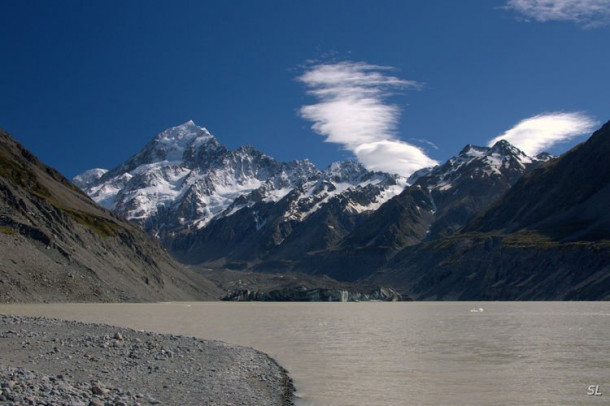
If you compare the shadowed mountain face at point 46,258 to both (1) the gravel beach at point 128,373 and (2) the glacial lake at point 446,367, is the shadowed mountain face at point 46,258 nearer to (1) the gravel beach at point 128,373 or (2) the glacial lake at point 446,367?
(2) the glacial lake at point 446,367

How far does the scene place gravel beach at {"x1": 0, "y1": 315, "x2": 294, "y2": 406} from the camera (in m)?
24.4

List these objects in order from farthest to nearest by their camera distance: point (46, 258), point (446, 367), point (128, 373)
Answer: point (46, 258) < point (446, 367) < point (128, 373)

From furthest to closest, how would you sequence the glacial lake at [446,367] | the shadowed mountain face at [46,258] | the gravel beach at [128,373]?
the shadowed mountain face at [46,258] → the glacial lake at [446,367] → the gravel beach at [128,373]

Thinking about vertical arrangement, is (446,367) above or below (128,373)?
above

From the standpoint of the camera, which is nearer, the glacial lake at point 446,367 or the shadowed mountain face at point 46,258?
the glacial lake at point 446,367

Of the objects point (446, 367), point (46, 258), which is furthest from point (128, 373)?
point (46, 258)

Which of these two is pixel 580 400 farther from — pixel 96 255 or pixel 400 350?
pixel 96 255

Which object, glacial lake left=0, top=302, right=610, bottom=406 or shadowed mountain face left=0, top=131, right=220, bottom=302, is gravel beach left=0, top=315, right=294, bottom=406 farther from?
shadowed mountain face left=0, top=131, right=220, bottom=302

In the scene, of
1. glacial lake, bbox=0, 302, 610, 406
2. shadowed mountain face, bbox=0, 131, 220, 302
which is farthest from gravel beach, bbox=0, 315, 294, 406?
shadowed mountain face, bbox=0, 131, 220, 302

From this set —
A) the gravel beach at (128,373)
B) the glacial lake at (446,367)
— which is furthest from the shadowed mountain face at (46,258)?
the gravel beach at (128,373)

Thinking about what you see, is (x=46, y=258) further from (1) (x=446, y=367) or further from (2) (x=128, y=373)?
(2) (x=128, y=373)

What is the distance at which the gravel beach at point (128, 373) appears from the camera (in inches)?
961

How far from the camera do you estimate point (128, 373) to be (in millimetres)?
33156

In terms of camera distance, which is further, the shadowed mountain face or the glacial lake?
the shadowed mountain face
